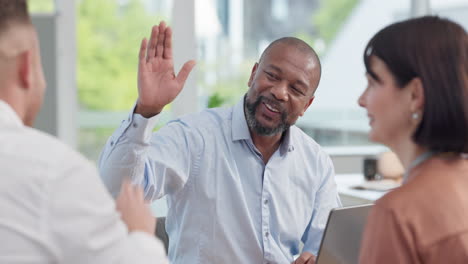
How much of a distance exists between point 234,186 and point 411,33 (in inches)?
38.9

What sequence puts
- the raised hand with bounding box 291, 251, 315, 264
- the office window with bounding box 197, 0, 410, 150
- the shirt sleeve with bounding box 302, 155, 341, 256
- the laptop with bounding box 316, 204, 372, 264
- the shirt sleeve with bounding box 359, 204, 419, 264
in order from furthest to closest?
1. the office window with bounding box 197, 0, 410, 150
2. the shirt sleeve with bounding box 302, 155, 341, 256
3. the raised hand with bounding box 291, 251, 315, 264
4. the laptop with bounding box 316, 204, 372, 264
5. the shirt sleeve with bounding box 359, 204, 419, 264

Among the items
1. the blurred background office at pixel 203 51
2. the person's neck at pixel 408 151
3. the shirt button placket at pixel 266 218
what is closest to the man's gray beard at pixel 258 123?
the shirt button placket at pixel 266 218

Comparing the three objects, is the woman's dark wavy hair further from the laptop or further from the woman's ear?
the laptop

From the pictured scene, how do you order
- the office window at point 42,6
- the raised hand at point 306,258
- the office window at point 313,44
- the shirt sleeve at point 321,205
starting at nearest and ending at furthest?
1. the raised hand at point 306,258
2. the shirt sleeve at point 321,205
3. the office window at point 42,6
4. the office window at point 313,44

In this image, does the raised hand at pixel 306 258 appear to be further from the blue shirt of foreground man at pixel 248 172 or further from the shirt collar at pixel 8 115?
the shirt collar at pixel 8 115

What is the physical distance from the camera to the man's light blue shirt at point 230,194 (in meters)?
1.95

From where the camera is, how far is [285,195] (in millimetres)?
2070

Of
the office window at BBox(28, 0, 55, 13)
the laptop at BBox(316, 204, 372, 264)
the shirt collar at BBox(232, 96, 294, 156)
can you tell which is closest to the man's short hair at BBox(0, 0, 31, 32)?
the laptop at BBox(316, 204, 372, 264)

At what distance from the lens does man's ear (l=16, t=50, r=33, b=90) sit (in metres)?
0.97

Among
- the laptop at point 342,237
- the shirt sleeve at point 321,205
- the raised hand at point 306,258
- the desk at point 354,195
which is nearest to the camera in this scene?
the laptop at point 342,237

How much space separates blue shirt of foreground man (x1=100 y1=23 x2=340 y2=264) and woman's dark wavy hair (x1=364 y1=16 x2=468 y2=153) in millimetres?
780

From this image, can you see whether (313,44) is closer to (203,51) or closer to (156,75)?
(203,51)

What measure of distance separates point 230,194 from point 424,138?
0.94 m

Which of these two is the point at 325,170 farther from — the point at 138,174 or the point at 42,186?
the point at 42,186
